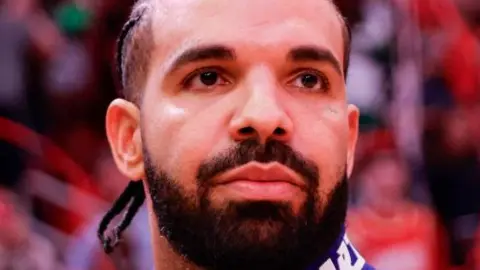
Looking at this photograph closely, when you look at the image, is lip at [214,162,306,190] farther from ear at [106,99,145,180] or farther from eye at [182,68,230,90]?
ear at [106,99,145,180]

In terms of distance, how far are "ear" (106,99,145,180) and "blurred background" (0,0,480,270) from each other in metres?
2.62

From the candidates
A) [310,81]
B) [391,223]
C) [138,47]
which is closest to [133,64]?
[138,47]

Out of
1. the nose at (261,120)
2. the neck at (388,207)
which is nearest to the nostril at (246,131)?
the nose at (261,120)

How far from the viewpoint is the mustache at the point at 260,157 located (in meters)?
1.90

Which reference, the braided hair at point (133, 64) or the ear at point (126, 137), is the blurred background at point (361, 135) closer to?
the braided hair at point (133, 64)

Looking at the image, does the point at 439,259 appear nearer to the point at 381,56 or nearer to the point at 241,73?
the point at 381,56

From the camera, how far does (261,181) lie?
188 cm

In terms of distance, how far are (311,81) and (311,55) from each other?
0.06 meters

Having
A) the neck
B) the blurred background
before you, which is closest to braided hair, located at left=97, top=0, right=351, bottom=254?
the blurred background

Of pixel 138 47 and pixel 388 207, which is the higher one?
pixel 138 47

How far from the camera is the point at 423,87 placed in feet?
19.1

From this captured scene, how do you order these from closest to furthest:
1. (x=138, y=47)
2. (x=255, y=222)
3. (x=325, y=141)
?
(x=255, y=222) → (x=325, y=141) → (x=138, y=47)

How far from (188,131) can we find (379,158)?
339 cm

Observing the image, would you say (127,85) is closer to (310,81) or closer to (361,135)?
(310,81)
